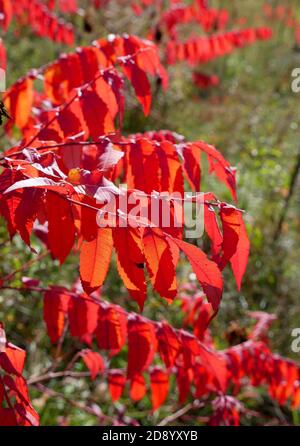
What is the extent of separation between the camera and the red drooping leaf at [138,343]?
171 cm

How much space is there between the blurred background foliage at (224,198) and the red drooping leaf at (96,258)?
0.82m

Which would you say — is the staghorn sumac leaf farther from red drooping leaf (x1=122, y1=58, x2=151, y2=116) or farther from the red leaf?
the red leaf

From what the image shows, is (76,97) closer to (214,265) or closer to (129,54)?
(129,54)

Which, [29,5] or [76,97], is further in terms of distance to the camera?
[29,5]

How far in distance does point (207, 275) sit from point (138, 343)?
695 millimetres

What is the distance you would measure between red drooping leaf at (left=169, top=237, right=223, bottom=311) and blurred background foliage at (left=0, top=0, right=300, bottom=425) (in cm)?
95

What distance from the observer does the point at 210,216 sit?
124 cm

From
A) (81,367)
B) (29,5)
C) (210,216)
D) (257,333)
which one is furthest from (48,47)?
(210,216)

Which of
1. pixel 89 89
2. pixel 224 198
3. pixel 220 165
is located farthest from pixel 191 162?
pixel 224 198

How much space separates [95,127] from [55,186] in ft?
2.31

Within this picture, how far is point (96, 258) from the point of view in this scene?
114 centimetres

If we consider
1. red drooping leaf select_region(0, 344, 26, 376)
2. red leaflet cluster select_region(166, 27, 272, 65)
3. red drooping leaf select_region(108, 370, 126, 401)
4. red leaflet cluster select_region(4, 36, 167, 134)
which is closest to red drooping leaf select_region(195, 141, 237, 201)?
red leaflet cluster select_region(4, 36, 167, 134)

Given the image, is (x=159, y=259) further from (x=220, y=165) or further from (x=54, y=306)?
(x=54, y=306)
